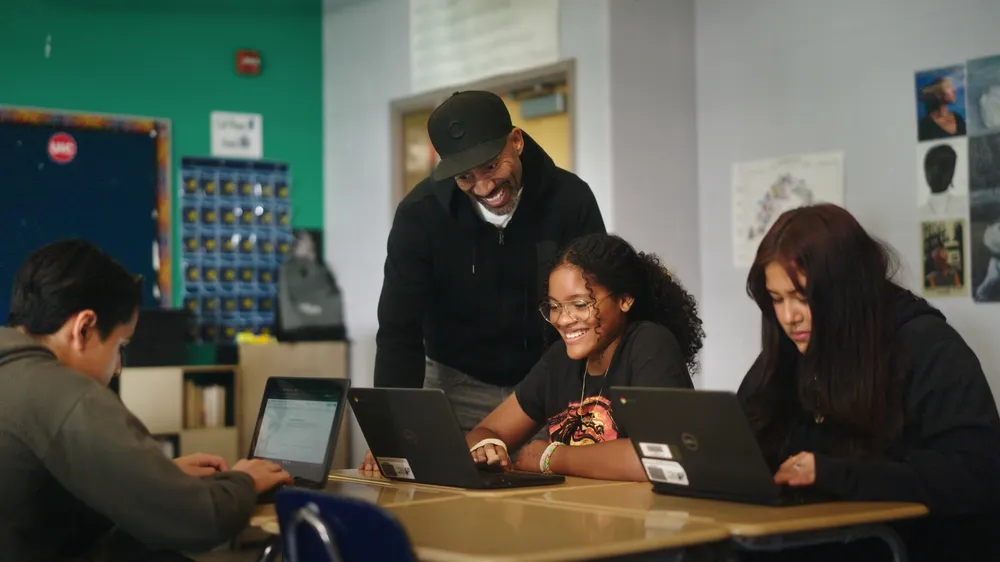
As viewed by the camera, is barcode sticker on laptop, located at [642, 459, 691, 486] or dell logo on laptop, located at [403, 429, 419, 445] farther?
dell logo on laptop, located at [403, 429, 419, 445]

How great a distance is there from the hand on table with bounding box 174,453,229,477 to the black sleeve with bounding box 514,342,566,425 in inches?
29.0

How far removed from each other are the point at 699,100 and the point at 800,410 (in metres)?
3.03

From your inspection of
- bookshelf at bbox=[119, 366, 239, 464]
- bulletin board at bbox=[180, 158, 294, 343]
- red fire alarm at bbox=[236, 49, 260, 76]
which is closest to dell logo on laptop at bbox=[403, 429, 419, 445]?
bookshelf at bbox=[119, 366, 239, 464]

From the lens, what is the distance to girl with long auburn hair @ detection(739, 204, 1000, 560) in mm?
2012

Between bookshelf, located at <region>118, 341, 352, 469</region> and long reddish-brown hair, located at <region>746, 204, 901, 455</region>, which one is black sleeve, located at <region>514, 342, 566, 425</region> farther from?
bookshelf, located at <region>118, 341, 352, 469</region>

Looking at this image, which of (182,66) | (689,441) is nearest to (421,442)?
(689,441)

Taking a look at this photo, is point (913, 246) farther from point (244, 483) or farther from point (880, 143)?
point (244, 483)

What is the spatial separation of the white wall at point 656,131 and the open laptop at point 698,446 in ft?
9.34

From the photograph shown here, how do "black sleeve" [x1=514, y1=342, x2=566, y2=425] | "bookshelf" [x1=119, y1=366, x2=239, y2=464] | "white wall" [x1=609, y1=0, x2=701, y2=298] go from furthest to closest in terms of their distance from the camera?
"bookshelf" [x1=119, y1=366, x2=239, y2=464]
"white wall" [x1=609, y1=0, x2=701, y2=298]
"black sleeve" [x1=514, y1=342, x2=566, y2=425]

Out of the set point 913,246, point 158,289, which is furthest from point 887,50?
point 158,289

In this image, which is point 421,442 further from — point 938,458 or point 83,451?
point 938,458

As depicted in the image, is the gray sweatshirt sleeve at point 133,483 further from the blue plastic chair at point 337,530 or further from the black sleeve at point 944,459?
the black sleeve at point 944,459

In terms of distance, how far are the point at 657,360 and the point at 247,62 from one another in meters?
4.50

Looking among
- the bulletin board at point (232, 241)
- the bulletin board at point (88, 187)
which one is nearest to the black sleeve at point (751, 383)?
the bulletin board at point (88, 187)
